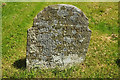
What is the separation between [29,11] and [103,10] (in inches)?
177

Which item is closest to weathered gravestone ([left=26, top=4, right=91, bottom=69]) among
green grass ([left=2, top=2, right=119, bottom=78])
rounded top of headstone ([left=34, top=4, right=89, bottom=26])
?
rounded top of headstone ([left=34, top=4, right=89, bottom=26])

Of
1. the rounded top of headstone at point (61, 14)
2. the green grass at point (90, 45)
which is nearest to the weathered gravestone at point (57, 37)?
the rounded top of headstone at point (61, 14)

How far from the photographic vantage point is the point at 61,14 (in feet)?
17.4

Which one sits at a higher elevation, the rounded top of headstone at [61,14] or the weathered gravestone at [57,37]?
the rounded top of headstone at [61,14]

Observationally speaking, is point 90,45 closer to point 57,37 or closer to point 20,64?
point 57,37

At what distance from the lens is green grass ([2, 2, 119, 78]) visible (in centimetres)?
605

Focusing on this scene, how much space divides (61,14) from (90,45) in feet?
9.97

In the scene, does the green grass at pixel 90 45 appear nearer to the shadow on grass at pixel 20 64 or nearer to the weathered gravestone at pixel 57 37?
the shadow on grass at pixel 20 64

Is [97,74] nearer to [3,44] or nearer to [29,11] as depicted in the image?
[3,44]

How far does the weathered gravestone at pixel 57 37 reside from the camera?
5281mm

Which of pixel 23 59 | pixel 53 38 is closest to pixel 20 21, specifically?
pixel 23 59

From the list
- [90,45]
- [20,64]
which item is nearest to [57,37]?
[20,64]

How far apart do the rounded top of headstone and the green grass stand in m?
1.86

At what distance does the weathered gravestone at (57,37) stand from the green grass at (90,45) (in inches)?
15.8
